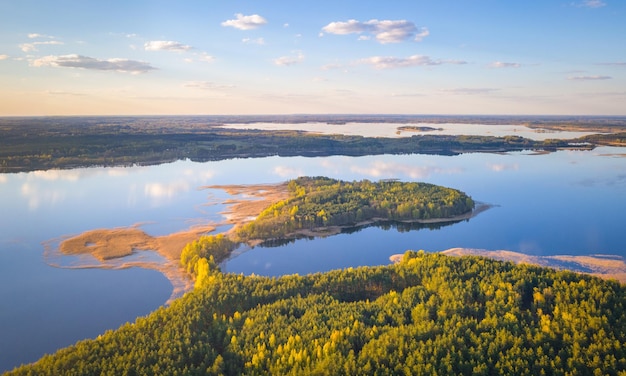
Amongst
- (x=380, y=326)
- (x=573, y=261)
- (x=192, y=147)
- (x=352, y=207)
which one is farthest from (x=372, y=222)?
(x=192, y=147)

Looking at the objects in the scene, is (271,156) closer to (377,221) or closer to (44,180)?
(44,180)

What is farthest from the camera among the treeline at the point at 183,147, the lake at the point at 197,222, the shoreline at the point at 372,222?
the treeline at the point at 183,147

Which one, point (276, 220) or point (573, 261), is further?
point (276, 220)

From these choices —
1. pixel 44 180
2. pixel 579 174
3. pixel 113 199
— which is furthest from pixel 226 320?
pixel 579 174

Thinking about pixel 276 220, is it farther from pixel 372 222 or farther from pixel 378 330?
pixel 378 330

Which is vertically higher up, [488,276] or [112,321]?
[488,276]

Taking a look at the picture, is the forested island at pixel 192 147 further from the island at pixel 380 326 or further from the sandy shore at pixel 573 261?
the sandy shore at pixel 573 261

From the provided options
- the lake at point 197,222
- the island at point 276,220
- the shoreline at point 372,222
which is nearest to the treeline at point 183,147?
the lake at point 197,222
